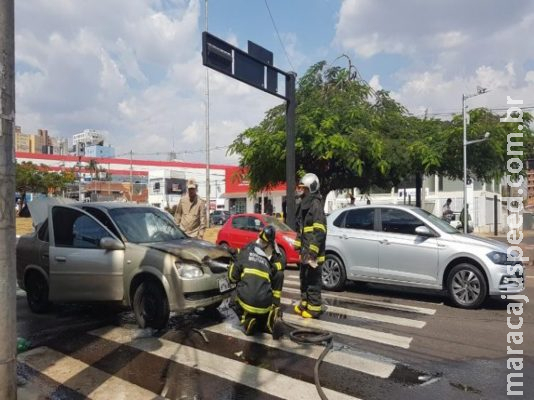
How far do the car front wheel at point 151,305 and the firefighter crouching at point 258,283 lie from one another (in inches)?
35.1

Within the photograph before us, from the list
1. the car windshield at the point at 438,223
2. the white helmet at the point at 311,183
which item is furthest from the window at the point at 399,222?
the white helmet at the point at 311,183

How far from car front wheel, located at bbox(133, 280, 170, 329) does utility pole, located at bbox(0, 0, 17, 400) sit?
262 centimetres

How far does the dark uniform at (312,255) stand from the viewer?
24.2 feet

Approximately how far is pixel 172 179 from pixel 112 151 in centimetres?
3654

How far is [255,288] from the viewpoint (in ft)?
20.4

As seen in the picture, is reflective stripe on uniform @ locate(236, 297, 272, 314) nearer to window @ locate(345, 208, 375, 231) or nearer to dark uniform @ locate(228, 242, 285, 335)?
dark uniform @ locate(228, 242, 285, 335)

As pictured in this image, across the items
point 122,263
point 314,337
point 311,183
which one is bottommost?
point 314,337

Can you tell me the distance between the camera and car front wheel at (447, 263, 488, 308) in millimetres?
7980

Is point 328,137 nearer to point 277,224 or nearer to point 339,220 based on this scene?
point 277,224

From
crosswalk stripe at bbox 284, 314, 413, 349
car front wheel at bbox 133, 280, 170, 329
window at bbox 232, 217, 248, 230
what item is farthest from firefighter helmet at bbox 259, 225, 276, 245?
window at bbox 232, 217, 248, 230

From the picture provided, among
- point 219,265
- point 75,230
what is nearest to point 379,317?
point 219,265

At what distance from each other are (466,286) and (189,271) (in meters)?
4.44

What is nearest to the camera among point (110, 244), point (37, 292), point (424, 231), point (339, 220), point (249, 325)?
point (249, 325)

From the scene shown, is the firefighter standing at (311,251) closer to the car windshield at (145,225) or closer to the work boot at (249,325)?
the work boot at (249,325)
